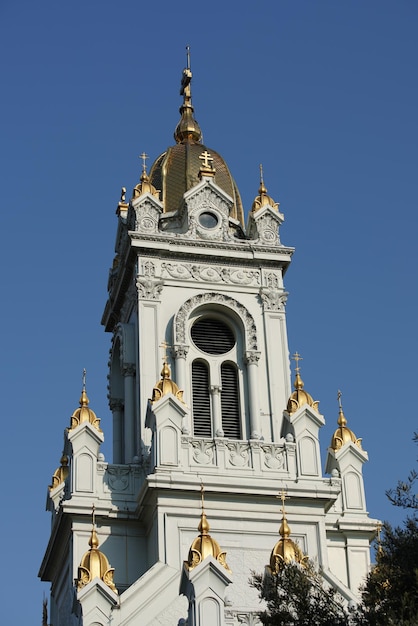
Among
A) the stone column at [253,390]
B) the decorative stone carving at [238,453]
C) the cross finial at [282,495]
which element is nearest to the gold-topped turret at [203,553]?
the cross finial at [282,495]

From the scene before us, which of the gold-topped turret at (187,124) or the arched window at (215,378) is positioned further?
the gold-topped turret at (187,124)

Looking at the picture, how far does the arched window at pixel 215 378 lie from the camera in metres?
44.0

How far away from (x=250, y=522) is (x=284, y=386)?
224 inches

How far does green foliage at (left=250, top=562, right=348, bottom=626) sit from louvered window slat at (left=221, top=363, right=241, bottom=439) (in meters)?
13.8

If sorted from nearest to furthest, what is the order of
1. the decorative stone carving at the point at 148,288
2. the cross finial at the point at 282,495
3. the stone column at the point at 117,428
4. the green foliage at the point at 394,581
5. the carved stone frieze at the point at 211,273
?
the green foliage at the point at 394,581 < the cross finial at the point at 282,495 < the decorative stone carving at the point at 148,288 < the carved stone frieze at the point at 211,273 < the stone column at the point at 117,428

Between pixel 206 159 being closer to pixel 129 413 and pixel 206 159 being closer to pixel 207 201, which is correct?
pixel 207 201

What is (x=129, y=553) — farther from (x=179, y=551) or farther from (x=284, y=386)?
(x=284, y=386)

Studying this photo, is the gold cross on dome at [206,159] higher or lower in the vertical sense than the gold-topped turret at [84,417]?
higher

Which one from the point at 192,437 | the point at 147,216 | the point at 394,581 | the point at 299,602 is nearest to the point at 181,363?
the point at 192,437

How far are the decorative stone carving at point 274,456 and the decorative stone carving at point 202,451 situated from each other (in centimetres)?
157

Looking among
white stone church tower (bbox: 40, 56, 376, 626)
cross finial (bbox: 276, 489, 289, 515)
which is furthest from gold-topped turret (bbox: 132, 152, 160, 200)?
cross finial (bbox: 276, 489, 289, 515)

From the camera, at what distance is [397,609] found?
2784cm

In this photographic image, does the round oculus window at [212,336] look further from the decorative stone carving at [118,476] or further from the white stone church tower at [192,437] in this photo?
the decorative stone carving at [118,476]

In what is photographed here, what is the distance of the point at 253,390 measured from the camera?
146 feet
